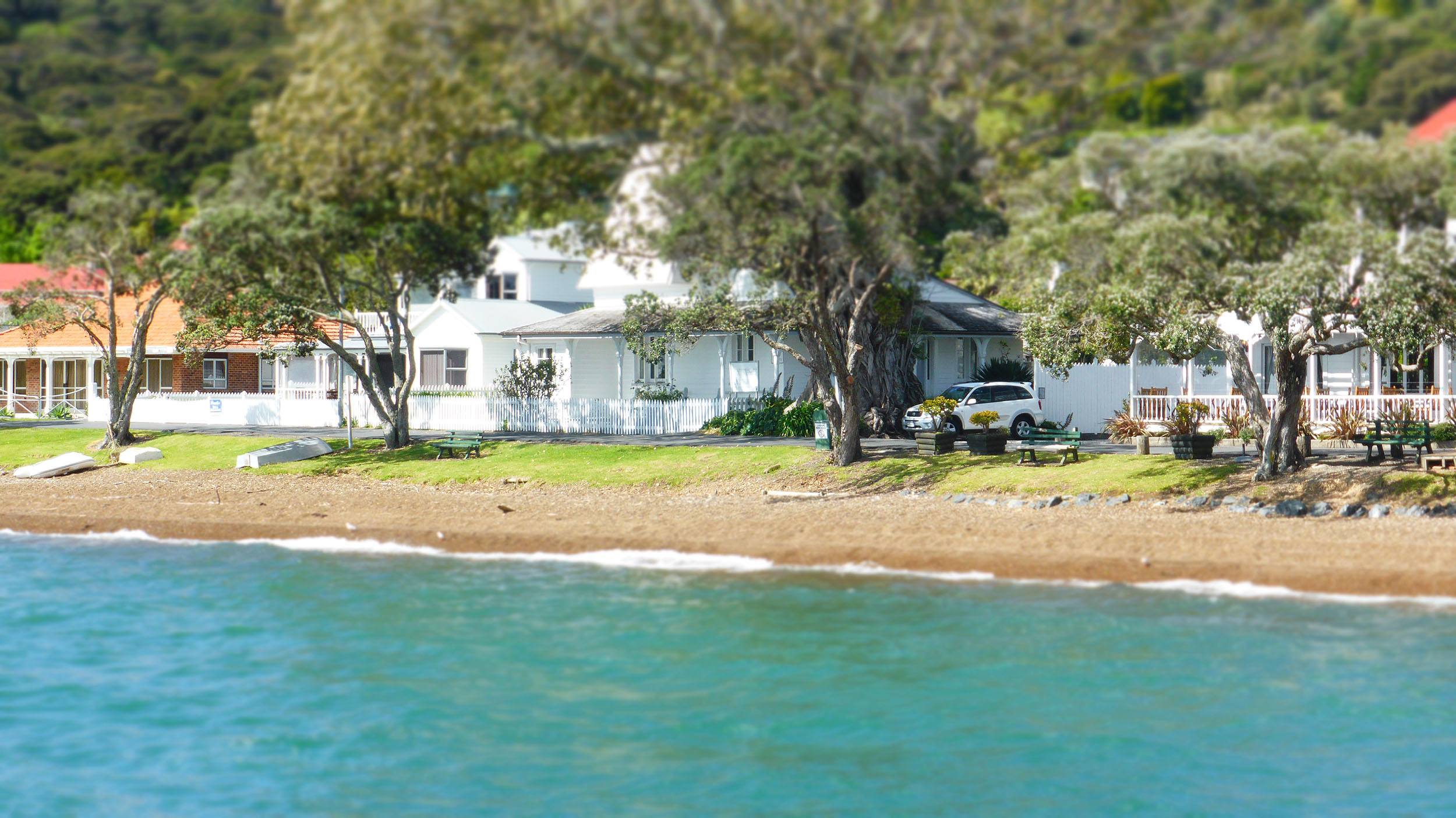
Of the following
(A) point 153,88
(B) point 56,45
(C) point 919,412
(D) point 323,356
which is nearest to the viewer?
(C) point 919,412

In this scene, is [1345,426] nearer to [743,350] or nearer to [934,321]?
[934,321]

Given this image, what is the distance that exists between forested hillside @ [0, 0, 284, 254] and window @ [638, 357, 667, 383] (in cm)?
1331

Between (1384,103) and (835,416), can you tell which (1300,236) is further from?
(1384,103)

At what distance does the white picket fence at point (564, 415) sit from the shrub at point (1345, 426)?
48.9ft

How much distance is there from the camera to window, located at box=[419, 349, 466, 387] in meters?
49.6

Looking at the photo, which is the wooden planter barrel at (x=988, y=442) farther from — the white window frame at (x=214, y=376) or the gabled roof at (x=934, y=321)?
the white window frame at (x=214, y=376)

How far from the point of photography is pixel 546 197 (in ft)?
85.6

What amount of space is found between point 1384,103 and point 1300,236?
131 ft

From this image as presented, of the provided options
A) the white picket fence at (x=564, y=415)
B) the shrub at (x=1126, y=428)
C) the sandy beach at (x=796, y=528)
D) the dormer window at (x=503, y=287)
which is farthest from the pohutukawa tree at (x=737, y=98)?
the dormer window at (x=503, y=287)

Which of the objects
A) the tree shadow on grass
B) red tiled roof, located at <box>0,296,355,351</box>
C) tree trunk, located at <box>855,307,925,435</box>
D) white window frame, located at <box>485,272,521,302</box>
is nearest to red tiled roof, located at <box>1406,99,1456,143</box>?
the tree shadow on grass

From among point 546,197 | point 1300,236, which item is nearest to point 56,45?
point 546,197

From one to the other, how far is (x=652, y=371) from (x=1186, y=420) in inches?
750

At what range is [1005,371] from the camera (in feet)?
140

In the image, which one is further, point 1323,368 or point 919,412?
point 1323,368
